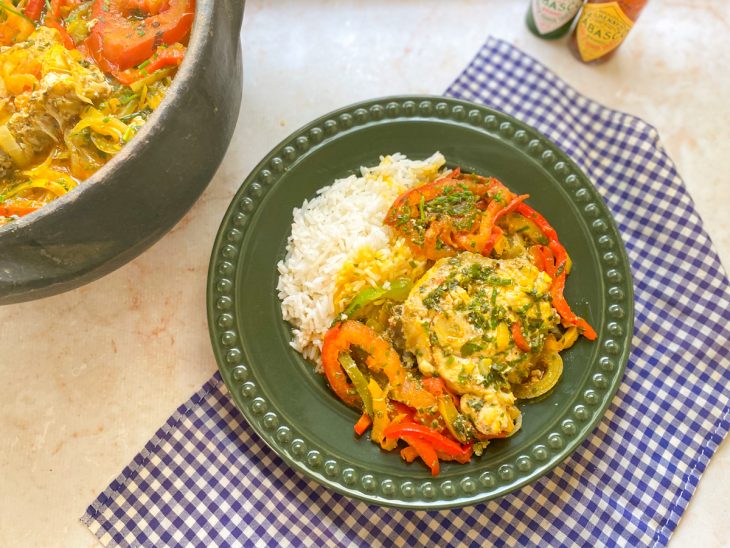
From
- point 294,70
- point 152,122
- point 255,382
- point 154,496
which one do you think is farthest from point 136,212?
point 294,70

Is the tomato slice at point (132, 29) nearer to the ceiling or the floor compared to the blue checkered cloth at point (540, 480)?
nearer to the ceiling

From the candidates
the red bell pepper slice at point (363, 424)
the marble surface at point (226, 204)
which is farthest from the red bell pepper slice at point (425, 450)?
the marble surface at point (226, 204)

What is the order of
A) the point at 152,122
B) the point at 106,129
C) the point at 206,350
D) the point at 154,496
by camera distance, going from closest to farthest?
the point at 152,122 < the point at 106,129 < the point at 154,496 < the point at 206,350

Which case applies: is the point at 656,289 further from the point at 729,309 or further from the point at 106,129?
the point at 106,129

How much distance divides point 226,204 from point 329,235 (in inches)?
17.9

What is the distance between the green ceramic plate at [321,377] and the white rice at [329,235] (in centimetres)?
4

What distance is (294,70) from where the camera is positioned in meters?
2.56

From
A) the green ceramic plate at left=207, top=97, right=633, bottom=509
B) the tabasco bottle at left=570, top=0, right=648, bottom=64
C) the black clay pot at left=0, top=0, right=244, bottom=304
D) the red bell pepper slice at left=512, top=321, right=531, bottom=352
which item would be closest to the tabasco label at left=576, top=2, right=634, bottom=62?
the tabasco bottle at left=570, top=0, right=648, bottom=64

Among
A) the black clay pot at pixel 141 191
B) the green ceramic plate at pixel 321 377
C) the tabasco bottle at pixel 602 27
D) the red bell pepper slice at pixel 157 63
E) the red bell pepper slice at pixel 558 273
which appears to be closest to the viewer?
the black clay pot at pixel 141 191

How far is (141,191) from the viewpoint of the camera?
1661 millimetres

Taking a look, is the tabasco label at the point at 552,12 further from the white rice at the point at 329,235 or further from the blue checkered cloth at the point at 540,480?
the blue checkered cloth at the point at 540,480

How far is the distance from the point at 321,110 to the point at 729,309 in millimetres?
1546

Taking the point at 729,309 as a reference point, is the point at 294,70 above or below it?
below

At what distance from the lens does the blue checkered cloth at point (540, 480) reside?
6.77 ft
